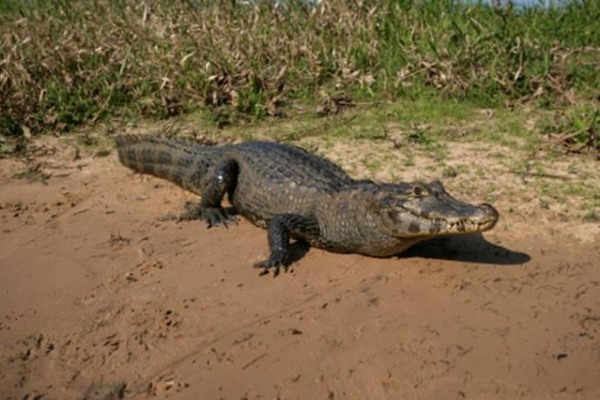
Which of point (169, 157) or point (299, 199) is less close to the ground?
point (299, 199)

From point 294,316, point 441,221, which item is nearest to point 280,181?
point 441,221

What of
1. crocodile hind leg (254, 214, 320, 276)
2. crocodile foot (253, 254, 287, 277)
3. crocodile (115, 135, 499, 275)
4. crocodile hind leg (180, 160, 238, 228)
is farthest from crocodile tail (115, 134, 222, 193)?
crocodile foot (253, 254, 287, 277)

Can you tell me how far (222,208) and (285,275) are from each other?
1254mm

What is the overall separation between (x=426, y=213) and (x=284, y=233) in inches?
34.7

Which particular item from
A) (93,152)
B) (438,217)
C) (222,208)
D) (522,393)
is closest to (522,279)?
(438,217)

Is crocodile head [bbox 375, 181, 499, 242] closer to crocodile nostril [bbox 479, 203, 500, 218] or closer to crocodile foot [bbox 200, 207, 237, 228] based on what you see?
crocodile nostril [bbox 479, 203, 500, 218]

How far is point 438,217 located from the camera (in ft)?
12.9

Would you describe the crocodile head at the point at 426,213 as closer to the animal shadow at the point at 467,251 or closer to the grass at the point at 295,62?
the animal shadow at the point at 467,251

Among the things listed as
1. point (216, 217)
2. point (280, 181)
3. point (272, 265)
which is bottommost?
point (216, 217)

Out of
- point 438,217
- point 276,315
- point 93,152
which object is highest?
point 438,217

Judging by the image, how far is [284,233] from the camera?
4.39 m

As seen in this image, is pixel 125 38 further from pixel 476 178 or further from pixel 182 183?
pixel 476 178

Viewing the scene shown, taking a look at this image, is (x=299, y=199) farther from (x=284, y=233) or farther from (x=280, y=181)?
(x=284, y=233)

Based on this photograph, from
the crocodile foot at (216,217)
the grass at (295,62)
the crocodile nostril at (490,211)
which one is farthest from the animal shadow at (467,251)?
the grass at (295,62)
